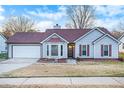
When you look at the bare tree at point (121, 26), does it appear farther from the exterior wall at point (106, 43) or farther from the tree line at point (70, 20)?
the exterior wall at point (106, 43)

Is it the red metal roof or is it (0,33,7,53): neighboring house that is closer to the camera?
(0,33,7,53): neighboring house

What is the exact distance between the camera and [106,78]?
1123 centimetres

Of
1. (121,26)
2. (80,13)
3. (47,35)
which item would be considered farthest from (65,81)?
(47,35)

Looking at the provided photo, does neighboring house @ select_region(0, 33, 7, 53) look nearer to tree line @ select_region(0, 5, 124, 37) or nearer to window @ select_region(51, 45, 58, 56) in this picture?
tree line @ select_region(0, 5, 124, 37)

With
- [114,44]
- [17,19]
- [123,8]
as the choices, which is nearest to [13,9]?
[17,19]

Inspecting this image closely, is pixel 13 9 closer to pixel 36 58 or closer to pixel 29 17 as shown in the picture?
pixel 29 17

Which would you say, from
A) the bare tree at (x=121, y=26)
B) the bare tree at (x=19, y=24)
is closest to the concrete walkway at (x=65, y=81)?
the bare tree at (x=19, y=24)

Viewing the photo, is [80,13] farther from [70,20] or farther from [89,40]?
[89,40]

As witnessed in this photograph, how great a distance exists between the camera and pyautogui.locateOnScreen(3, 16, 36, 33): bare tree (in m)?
15.8

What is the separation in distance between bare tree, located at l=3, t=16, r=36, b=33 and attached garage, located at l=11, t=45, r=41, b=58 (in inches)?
83.4

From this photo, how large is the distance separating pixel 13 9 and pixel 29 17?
1184mm

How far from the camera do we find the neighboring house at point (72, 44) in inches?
802

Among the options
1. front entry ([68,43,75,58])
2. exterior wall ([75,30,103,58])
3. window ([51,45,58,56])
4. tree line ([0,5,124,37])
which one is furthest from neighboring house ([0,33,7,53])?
exterior wall ([75,30,103,58])

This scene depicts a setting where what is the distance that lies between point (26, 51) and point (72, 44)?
419cm
